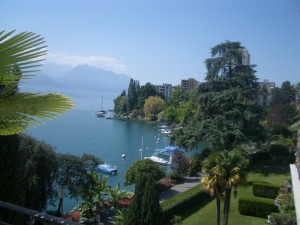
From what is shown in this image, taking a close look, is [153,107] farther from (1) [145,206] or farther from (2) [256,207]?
(1) [145,206]

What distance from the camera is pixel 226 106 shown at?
95.2 ft

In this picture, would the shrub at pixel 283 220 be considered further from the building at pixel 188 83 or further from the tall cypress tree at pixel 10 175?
the building at pixel 188 83

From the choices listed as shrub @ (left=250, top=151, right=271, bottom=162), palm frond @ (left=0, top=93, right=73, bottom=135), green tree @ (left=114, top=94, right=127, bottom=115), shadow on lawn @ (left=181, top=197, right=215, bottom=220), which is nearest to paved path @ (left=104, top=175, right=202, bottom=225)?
shadow on lawn @ (left=181, top=197, right=215, bottom=220)

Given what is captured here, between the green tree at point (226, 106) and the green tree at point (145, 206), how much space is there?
1626 cm

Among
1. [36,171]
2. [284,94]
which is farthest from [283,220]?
[284,94]

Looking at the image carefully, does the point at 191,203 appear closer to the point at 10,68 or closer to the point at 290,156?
the point at 290,156

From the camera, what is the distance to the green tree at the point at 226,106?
2830cm

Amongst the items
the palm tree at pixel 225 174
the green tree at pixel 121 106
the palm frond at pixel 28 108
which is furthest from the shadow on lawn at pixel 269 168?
the green tree at pixel 121 106

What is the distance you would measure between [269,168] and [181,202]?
12982mm

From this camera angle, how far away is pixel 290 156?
96.9 feet

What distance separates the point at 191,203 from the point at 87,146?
31889 mm

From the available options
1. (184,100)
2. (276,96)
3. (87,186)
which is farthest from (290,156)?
(184,100)

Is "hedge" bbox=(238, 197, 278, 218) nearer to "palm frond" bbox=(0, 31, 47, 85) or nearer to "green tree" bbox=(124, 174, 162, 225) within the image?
"green tree" bbox=(124, 174, 162, 225)

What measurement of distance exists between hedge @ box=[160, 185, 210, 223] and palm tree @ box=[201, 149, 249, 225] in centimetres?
437
